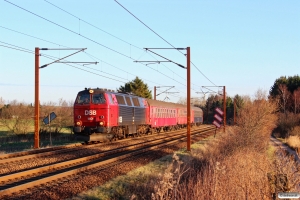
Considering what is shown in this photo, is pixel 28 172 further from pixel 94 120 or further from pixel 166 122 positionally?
pixel 166 122

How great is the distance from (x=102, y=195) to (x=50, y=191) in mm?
1245

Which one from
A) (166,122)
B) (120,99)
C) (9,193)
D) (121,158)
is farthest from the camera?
(166,122)

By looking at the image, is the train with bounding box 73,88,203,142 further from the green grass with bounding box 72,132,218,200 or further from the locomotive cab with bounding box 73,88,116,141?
the green grass with bounding box 72,132,218,200

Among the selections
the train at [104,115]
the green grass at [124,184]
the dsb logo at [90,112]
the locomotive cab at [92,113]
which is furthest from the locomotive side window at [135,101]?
the green grass at [124,184]

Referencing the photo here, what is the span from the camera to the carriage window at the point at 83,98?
23844mm

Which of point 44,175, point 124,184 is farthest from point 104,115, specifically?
point 124,184

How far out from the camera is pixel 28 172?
11945 millimetres

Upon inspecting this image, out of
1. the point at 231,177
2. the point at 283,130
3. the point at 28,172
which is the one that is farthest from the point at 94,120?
the point at 283,130

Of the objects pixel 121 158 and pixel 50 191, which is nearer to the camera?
pixel 50 191

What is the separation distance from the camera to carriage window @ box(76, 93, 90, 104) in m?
23.8

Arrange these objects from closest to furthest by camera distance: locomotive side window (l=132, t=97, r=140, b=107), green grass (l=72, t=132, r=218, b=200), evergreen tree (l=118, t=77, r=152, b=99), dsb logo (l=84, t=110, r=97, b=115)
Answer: green grass (l=72, t=132, r=218, b=200) → dsb logo (l=84, t=110, r=97, b=115) → locomotive side window (l=132, t=97, r=140, b=107) → evergreen tree (l=118, t=77, r=152, b=99)

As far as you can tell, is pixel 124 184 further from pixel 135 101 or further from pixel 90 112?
pixel 135 101

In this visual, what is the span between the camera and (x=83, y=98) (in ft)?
78.9

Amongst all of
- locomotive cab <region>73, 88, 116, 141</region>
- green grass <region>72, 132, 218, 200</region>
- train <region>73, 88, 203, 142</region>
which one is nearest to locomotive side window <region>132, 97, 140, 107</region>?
train <region>73, 88, 203, 142</region>
